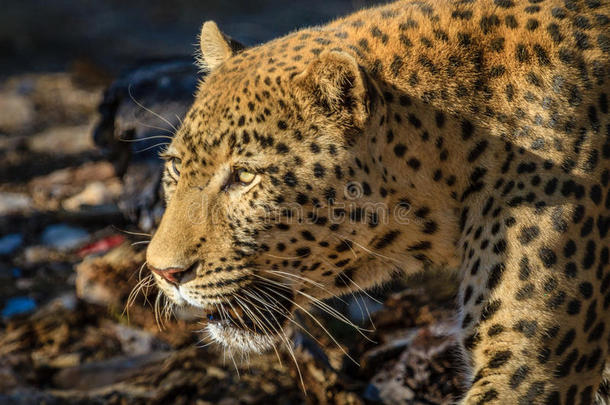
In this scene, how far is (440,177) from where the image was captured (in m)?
3.87

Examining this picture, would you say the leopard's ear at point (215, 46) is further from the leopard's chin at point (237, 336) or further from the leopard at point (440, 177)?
the leopard's chin at point (237, 336)

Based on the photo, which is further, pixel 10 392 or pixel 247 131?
pixel 10 392

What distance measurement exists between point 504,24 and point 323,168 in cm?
116

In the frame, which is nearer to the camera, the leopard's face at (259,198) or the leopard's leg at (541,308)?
the leopard's leg at (541,308)

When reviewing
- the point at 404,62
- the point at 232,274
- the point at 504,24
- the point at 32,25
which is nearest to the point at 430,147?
the point at 404,62

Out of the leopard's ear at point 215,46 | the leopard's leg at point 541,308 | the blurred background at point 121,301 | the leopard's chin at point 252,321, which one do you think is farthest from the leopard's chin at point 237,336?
the leopard's ear at point 215,46

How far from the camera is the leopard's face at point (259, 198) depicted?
3.79 meters

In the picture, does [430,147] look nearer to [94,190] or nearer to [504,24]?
[504,24]

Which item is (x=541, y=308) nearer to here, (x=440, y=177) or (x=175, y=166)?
(x=440, y=177)

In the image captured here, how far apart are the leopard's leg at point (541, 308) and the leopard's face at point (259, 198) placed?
0.71 metres

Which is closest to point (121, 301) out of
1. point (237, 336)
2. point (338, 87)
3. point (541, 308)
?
point (237, 336)

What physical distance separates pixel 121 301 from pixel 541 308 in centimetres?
350

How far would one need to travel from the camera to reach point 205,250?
387cm

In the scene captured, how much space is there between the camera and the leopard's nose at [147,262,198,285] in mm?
Result: 3838
